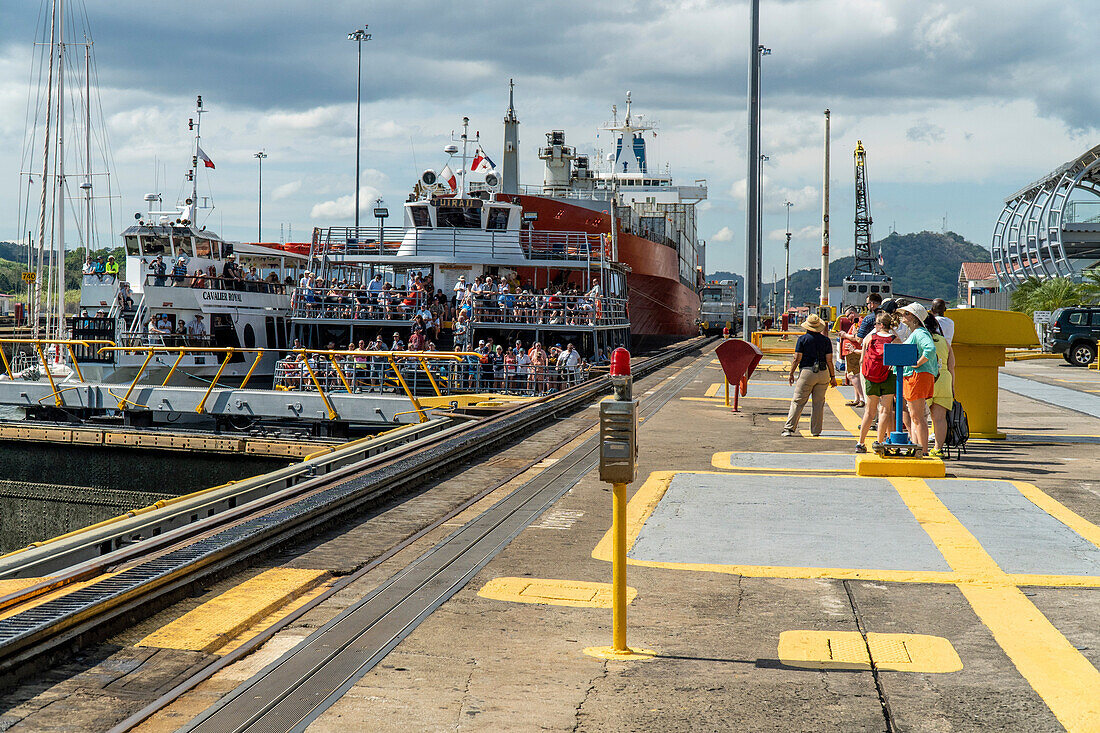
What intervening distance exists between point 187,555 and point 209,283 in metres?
26.7

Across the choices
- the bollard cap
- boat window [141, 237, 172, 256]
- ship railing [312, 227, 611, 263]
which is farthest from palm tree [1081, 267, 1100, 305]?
the bollard cap

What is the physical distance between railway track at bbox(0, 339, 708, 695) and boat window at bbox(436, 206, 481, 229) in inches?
800

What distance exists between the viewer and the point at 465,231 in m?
31.0

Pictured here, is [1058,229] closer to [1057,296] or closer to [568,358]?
[1057,296]

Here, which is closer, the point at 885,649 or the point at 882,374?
the point at 885,649

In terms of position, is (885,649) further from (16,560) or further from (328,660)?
(16,560)

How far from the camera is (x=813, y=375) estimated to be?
13602mm

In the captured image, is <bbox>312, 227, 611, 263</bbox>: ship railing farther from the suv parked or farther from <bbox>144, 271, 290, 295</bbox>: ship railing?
the suv parked

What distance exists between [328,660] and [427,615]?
0.84m

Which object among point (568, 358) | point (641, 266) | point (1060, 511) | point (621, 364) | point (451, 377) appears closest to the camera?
point (621, 364)

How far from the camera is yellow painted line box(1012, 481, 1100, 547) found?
25.5 feet

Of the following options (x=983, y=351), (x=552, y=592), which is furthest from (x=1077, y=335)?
(x=552, y=592)

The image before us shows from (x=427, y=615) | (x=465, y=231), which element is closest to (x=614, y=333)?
(x=465, y=231)

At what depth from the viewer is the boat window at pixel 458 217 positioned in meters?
31.4
